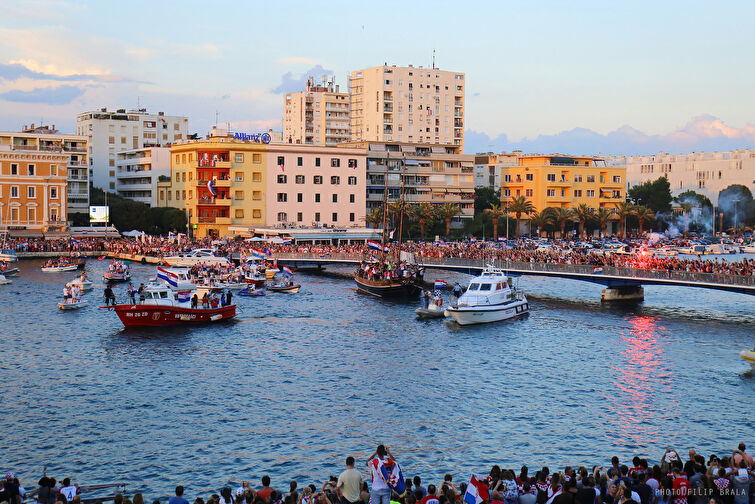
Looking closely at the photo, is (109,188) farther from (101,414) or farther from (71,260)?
(101,414)

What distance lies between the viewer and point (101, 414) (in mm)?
38500

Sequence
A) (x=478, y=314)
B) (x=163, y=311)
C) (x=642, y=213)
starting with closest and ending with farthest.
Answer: (x=163, y=311) < (x=478, y=314) < (x=642, y=213)

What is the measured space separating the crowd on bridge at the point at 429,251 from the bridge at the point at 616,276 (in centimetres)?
136

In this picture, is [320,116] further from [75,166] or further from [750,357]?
[750,357]

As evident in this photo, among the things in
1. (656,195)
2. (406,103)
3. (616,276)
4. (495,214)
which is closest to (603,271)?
(616,276)

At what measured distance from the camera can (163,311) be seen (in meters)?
61.0

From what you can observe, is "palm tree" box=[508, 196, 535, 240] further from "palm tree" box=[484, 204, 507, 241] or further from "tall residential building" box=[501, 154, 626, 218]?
"tall residential building" box=[501, 154, 626, 218]

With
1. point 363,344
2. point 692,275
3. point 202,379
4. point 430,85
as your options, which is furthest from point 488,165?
point 202,379

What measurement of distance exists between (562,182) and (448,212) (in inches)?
1221

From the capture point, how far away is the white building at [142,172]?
147500 mm

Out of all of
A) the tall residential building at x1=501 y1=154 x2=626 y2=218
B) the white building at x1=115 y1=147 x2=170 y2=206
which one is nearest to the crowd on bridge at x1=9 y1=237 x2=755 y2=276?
the tall residential building at x1=501 y1=154 x2=626 y2=218

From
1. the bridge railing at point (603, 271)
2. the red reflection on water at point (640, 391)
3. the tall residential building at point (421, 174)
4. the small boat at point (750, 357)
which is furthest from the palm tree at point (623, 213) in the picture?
the small boat at point (750, 357)

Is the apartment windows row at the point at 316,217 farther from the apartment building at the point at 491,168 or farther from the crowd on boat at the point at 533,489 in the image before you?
the crowd on boat at the point at 533,489

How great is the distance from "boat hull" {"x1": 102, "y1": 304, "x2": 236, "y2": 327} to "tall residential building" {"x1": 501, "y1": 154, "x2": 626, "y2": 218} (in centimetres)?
10221
